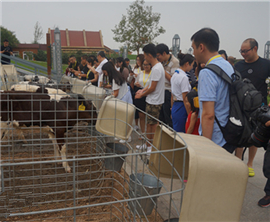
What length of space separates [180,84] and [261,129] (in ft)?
6.37

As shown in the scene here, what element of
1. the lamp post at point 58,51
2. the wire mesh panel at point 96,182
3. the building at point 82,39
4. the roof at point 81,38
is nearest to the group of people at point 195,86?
the wire mesh panel at point 96,182

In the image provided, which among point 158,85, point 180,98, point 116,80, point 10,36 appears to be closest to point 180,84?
point 180,98

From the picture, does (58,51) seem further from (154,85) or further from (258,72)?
(258,72)

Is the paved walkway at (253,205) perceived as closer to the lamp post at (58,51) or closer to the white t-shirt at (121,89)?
the white t-shirt at (121,89)

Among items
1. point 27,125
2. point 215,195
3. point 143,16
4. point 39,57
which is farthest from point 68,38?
point 215,195

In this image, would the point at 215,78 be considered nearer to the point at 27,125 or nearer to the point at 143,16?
the point at 27,125

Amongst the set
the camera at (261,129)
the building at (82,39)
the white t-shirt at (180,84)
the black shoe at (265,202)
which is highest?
the building at (82,39)

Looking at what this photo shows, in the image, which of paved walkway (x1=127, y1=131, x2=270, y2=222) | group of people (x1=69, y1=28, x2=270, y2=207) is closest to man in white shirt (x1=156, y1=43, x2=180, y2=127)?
group of people (x1=69, y1=28, x2=270, y2=207)

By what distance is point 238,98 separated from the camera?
2037mm

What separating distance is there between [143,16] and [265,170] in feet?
73.9

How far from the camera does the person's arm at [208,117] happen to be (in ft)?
6.73

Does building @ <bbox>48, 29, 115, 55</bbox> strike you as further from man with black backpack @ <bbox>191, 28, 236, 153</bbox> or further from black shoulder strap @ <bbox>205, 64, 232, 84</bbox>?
black shoulder strap @ <bbox>205, 64, 232, 84</bbox>

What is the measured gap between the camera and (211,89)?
2029mm

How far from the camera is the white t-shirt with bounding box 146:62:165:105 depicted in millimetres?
4076
